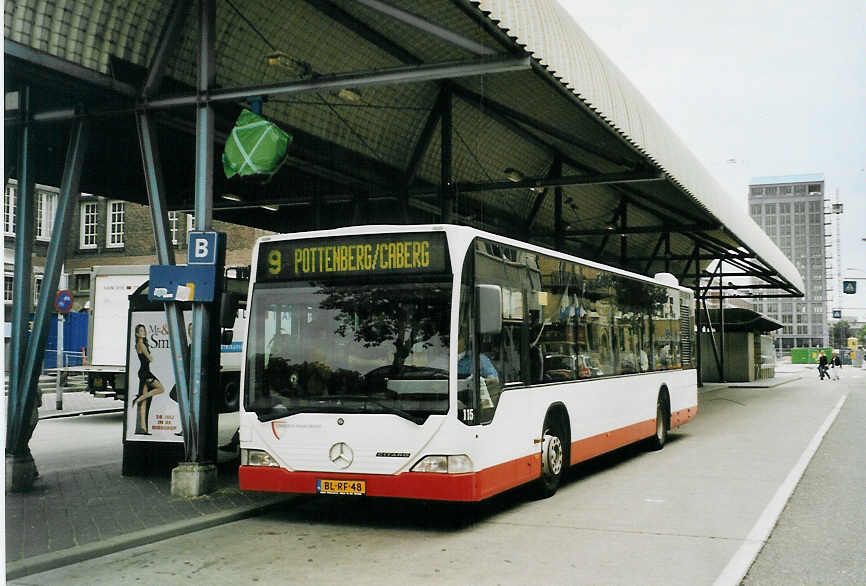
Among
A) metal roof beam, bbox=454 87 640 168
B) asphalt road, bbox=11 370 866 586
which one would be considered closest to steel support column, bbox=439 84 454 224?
metal roof beam, bbox=454 87 640 168

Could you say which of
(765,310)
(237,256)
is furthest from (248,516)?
(765,310)

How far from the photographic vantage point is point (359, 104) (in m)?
14.4

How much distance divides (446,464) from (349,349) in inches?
55.7

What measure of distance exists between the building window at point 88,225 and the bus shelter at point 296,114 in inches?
1184

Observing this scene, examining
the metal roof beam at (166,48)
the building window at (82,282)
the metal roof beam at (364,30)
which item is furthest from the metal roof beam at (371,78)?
the building window at (82,282)

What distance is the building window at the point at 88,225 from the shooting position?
48.2 meters

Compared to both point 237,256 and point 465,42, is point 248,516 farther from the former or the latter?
point 237,256

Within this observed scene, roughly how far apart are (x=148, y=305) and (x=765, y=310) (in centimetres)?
16018

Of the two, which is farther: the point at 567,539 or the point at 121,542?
the point at 567,539

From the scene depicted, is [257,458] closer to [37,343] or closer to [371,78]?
[37,343]

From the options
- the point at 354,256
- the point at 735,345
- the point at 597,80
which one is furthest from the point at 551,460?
the point at 735,345

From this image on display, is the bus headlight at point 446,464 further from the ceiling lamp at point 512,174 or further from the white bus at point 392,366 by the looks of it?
the ceiling lamp at point 512,174

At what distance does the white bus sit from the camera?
818cm

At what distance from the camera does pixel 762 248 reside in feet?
96.4
